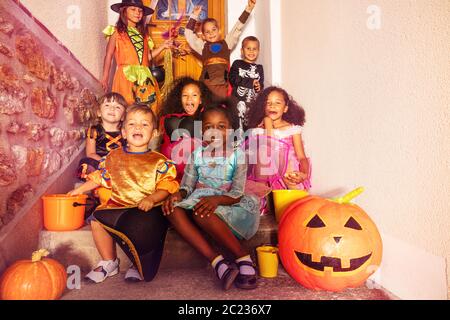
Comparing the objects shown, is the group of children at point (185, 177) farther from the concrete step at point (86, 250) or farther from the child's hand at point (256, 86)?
the child's hand at point (256, 86)

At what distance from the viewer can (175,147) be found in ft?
7.69

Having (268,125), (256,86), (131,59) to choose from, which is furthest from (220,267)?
(131,59)

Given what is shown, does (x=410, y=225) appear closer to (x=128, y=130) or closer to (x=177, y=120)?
(x=128, y=130)

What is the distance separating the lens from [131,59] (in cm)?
298

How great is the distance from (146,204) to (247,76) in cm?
201

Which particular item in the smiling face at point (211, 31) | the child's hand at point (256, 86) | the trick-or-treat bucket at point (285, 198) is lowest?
the trick-or-treat bucket at point (285, 198)

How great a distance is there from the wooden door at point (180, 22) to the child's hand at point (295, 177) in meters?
2.19

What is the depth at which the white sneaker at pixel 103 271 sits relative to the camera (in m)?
1.53

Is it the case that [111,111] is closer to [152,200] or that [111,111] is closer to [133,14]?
[152,200]

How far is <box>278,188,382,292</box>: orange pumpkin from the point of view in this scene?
4.28 ft

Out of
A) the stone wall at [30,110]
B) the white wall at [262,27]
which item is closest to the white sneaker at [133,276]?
the stone wall at [30,110]

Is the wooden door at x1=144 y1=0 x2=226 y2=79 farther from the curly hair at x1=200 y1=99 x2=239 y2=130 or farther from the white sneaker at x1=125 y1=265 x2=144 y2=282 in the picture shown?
the white sneaker at x1=125 y1=265 x2=144 y2=282
